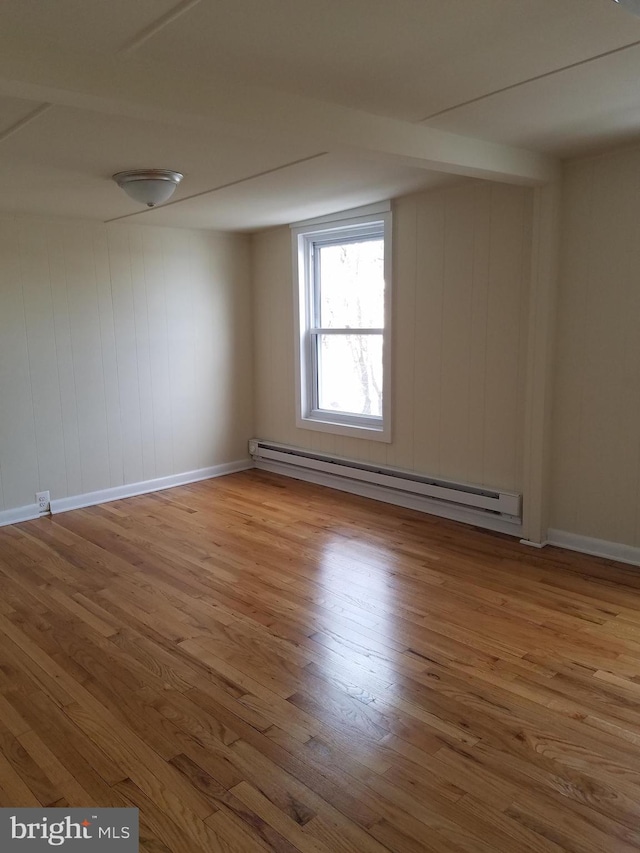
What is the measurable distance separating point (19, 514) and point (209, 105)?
355 cm

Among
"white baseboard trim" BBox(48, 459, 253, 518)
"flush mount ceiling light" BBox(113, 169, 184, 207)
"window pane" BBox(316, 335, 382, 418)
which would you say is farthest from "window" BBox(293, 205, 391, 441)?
"flush mount ceiling light" BBox(113, 169, 184, 207)

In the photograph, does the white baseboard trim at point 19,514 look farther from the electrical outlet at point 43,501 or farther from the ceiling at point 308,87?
the ceiling at point 308,87

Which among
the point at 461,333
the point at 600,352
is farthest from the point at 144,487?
the point at 600,352

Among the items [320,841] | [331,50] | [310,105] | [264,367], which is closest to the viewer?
[320,841]

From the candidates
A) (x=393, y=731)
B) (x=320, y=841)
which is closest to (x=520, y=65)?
(x=393, y=731)

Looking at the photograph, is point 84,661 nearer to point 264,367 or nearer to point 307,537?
point 307,537

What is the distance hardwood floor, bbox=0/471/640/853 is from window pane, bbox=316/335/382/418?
1.39 meters

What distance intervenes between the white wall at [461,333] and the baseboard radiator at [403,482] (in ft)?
0.31

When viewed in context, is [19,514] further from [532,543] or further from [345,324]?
[532,543]

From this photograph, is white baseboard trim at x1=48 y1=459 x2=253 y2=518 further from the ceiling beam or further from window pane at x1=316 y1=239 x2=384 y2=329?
the ceiling beam

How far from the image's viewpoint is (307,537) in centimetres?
427

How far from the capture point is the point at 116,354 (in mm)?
5172

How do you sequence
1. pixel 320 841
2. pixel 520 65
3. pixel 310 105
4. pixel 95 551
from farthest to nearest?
1. pixel 95 551
2. pixel 310 105
3. pixel 520 65
4. pixel 320 841

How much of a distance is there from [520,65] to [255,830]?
8.63ft
